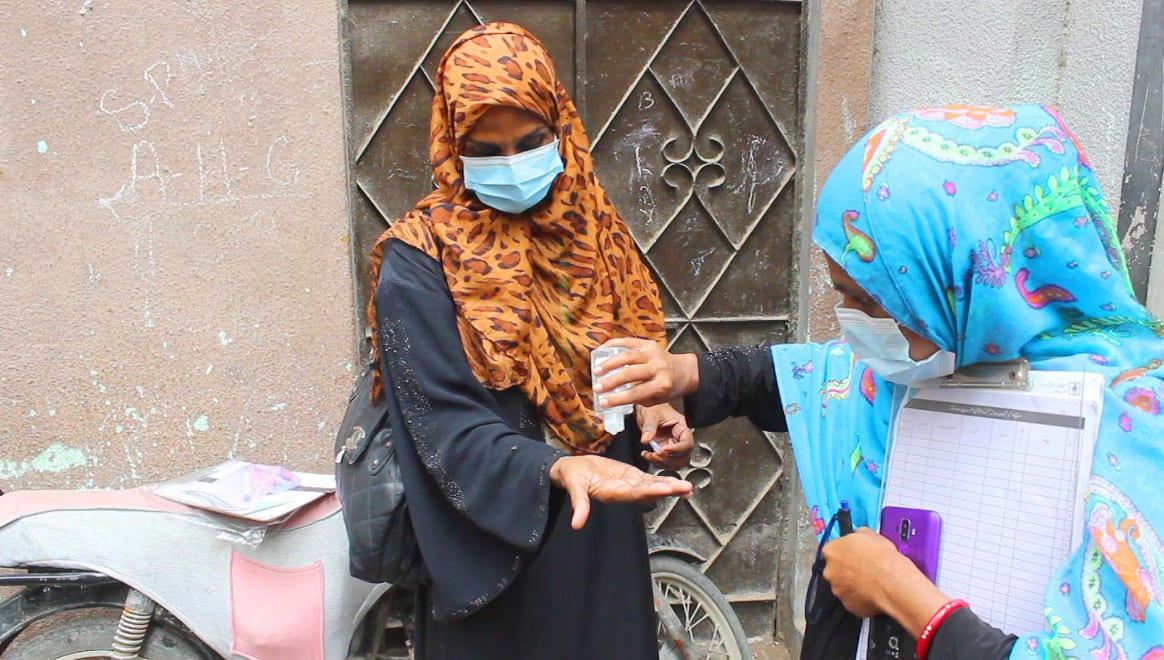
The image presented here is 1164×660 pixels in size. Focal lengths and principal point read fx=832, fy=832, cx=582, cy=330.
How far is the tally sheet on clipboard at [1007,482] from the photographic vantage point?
946 millimetres

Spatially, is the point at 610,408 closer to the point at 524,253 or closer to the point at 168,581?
the point at 524,253

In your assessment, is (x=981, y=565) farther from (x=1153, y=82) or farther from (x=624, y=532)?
(x=1153, y=82)

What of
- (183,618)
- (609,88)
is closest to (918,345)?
(183,618)

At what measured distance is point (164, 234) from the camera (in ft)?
8.32

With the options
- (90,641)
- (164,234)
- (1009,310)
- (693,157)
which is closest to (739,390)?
(1009,310)

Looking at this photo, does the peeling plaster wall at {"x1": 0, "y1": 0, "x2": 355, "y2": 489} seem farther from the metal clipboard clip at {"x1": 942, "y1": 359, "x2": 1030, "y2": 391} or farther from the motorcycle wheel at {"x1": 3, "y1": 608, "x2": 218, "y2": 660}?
the metal clipboard clip at {"x1": 942, "y1": 359, "x2": 1030, "y2": 391}

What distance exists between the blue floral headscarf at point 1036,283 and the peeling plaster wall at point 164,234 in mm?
1986

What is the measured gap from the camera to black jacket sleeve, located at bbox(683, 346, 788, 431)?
1.48m

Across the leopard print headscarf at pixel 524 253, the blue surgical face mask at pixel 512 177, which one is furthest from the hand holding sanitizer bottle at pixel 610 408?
the blue surgical face mask at pixel 512 177

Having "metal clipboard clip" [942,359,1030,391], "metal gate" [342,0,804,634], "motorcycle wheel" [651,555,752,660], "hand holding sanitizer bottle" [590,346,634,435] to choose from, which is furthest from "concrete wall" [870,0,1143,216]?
"motorcycle wheel" [651,555,752,660]

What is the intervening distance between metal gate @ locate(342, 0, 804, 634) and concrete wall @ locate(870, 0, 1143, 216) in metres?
0.35

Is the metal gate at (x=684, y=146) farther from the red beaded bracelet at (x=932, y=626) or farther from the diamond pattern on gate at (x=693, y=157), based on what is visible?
the red beaded bracelet at (x=932, y=626)

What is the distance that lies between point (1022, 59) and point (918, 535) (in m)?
2.04

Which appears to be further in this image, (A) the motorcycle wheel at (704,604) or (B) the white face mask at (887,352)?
(A) the motorcycle wheel at (704,604)
